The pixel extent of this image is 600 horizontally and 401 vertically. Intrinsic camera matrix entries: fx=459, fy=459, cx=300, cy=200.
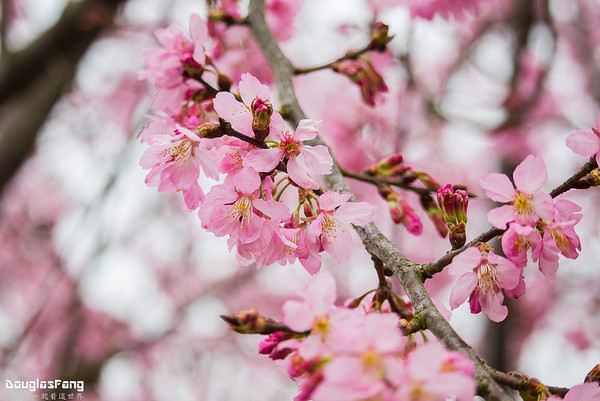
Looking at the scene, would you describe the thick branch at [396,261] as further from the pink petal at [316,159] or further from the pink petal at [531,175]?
the pink petal at [531,175]

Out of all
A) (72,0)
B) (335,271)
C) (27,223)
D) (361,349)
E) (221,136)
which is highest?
(72,0)

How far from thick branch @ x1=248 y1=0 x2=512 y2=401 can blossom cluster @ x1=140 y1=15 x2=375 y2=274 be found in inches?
2.0

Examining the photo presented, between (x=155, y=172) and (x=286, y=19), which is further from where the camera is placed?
(x=286, y=19)

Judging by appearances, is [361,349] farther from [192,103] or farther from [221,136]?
[192,103]

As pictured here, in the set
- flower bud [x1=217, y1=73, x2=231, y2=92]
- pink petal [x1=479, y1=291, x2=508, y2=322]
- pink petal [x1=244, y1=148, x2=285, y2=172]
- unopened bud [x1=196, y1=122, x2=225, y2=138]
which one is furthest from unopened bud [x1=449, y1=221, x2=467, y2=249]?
flower bud [x1=217, y1=73, x2=231, y2=92]

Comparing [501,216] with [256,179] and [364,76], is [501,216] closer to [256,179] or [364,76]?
[256,179]

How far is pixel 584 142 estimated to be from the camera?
0.87m

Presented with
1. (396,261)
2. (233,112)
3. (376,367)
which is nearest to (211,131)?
(233,112)

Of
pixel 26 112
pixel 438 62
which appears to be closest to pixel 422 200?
pixel 26 112

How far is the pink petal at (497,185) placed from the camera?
36.0 inches

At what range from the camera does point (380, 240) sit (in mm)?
829

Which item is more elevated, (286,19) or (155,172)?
(155,172)

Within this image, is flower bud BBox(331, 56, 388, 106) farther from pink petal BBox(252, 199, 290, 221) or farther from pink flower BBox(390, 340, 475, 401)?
pink flower BBox(390, 340, 475, 401)

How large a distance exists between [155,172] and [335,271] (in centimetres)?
432
